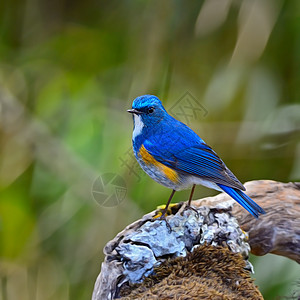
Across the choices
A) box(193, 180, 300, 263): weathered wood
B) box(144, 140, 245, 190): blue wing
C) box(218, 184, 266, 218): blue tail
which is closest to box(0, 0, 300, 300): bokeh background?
box(193, 180, 300, 263): weathered wood

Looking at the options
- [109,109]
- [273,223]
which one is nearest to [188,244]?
[273,223]

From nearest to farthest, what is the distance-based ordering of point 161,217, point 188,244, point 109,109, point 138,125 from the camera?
1. point 188,244
2. point 161,217
3. point 138,125
4. point 109,109

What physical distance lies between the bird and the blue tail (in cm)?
4

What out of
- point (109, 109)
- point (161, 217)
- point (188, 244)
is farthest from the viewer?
point (109, 109)

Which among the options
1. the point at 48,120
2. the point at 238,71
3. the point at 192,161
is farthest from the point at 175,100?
the point at 192,161

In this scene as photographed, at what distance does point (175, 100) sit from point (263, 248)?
136 cm

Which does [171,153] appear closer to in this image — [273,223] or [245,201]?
[245,201]

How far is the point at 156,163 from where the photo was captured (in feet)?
8.19

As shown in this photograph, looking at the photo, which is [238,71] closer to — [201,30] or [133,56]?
[201,30]

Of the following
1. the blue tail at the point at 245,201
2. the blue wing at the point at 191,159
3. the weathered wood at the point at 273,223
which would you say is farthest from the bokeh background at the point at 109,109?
the blue tail at the point at 245,201

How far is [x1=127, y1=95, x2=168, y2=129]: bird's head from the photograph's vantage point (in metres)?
2.49

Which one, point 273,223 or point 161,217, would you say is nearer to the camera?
point 161,217

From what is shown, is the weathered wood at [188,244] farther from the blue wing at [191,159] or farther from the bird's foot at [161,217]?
the blue wing at [191,159]

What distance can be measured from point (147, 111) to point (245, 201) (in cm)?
60
